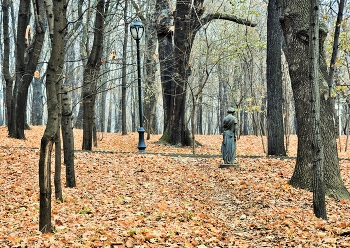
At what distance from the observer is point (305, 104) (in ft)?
28.9

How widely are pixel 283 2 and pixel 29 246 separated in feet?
24.7

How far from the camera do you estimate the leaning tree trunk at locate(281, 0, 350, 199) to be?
8609 mm

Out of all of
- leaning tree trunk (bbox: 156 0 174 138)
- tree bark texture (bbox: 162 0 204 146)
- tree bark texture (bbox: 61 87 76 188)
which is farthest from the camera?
leaning tree trunk (bbox: 156 0 174 138)

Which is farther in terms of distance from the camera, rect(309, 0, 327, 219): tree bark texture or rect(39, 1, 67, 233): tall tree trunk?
rect(309, 0, 327, 219): tree bark texture

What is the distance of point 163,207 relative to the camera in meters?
7.36

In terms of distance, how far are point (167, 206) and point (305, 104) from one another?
3946 millimetres

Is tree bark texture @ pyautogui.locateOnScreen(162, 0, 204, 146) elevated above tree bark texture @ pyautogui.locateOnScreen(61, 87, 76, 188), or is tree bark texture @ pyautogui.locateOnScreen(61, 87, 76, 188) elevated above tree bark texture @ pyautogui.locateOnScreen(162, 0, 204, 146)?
tree bark texture @ pyautogui.locateOnScreen(162, 0, 204, 146)

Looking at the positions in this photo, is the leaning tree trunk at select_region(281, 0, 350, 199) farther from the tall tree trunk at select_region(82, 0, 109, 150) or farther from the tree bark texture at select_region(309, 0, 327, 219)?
the tall tree trunk at select_region(82, 0, 109, 150)

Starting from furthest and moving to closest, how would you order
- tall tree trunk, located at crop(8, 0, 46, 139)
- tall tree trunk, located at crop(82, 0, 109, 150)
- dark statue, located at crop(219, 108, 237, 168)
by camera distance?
tall tree trunk, located at crop(8, 0, 46, 139) → tall tree trunk, located at crop(82, 0, 109, 150) → dark statue, located at crop(219, 108, 237, 168)

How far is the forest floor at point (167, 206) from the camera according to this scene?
218 inches

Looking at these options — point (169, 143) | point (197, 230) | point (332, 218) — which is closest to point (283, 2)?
point (332, 218)

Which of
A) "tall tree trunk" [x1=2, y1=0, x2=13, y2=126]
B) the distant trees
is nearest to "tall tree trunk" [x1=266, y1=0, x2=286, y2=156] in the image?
the distant trees

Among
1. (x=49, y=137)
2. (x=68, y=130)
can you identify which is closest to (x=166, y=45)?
(x=68, y=130)

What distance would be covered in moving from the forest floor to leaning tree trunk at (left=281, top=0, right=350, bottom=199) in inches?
18.8
